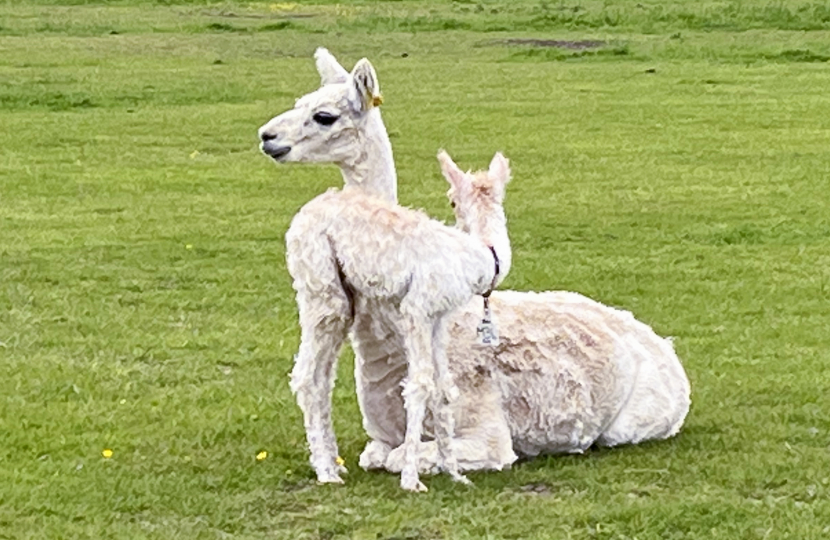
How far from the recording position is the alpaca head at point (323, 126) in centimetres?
657

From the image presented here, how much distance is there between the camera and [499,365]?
706cm

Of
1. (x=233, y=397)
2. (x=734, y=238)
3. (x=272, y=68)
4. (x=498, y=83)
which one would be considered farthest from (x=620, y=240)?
(x=272, y=68)

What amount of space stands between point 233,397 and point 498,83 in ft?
55.9

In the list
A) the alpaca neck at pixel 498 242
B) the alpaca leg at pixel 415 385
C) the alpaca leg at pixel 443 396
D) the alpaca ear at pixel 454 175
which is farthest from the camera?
the alpaca ear at pixel 454 175

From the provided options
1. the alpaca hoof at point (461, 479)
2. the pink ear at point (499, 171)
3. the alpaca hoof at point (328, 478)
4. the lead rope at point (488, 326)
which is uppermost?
the pink ear at point (499, 171)

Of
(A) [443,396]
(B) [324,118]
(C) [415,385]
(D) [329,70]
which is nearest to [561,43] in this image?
(D) [329,70]

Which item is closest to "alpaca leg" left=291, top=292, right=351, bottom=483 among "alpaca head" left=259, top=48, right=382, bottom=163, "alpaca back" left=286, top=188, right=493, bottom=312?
"alpaca back" left=286, top=188, right=493, bottom=312

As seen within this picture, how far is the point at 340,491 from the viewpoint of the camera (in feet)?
21.5

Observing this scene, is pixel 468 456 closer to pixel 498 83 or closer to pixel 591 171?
pixel 591 171

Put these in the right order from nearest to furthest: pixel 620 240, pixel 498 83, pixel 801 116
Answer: pixel 620 240 → pixel 801 116 → pixel 498 83

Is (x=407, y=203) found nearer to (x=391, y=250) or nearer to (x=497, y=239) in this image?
(x=497, y=239)

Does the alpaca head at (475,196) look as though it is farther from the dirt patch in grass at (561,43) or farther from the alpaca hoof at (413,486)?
the dirt patch in grass at (561,43)

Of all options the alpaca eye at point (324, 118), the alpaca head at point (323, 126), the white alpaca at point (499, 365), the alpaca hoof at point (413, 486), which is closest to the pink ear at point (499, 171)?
the white alpaca at point (499, 365)

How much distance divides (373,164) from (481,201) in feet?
1.54
